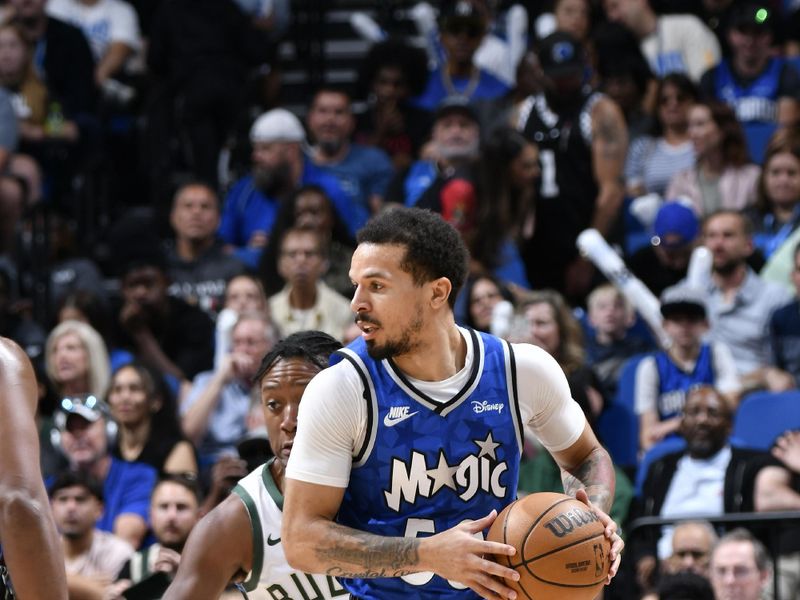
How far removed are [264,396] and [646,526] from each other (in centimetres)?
355

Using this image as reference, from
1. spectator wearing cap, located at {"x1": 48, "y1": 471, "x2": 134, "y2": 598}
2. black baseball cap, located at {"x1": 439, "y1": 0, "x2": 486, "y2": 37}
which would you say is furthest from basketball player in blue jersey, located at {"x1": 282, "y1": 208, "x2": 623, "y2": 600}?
black baseball cap, located at {"x1": 439, "y1": 0, "x2": 486, "y2": 37}

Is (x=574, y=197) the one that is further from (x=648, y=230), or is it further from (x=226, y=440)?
(x=226, y=440)

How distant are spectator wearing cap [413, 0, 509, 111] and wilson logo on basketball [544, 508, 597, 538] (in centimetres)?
812

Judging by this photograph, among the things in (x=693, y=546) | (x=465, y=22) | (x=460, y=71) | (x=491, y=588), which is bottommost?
(x=693, y=546)

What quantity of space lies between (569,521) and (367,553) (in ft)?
1.68

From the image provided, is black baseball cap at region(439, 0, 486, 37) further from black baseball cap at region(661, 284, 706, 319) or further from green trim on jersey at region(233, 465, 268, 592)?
green trim on jersey at region(233, 465, 268, 592)

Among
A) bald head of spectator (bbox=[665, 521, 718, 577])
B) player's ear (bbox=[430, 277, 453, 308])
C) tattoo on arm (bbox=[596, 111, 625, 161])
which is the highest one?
tattoo on arm (bbox=[596, 111, 625, 161])

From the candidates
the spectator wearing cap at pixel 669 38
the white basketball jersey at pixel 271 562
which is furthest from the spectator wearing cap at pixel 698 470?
the spectator wearing cap at pixel 669 38

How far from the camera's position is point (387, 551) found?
3.93 meters

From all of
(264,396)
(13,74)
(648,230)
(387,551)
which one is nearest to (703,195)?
(648,230)

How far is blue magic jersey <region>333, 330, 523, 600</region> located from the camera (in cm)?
410

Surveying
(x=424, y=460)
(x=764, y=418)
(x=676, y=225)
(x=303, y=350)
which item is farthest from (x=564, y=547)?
(x=676, y=225)

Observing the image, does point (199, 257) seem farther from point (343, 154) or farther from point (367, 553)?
point (367, 553)

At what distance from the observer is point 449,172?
33.8 feet
